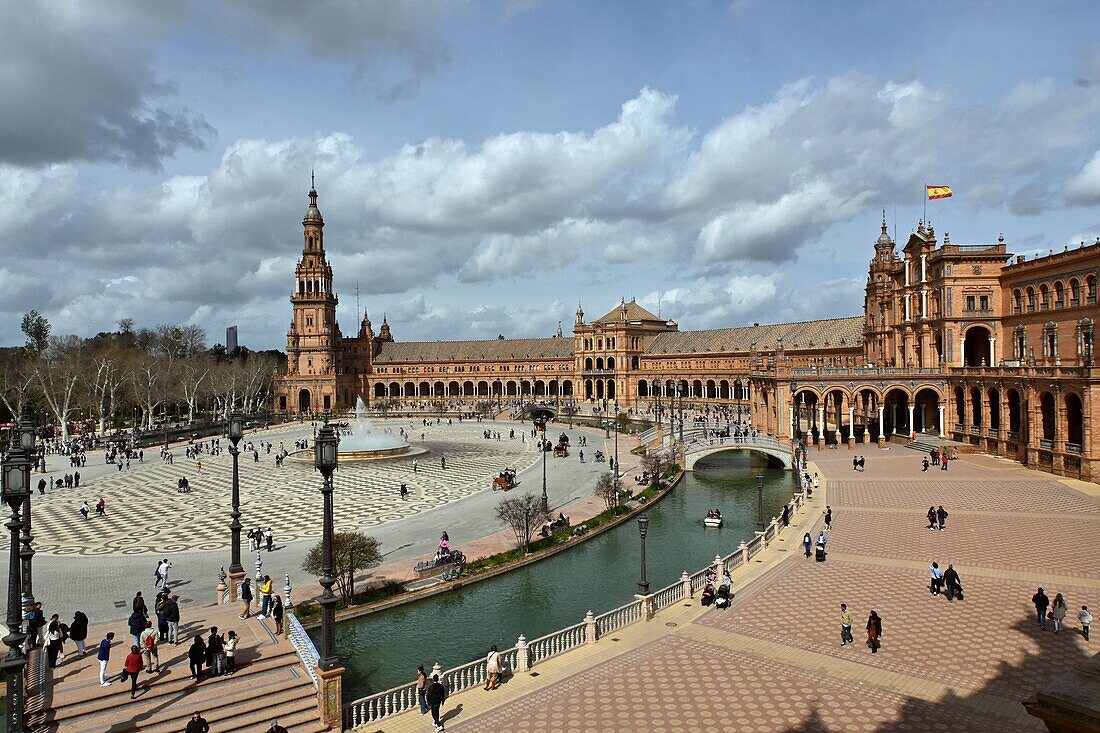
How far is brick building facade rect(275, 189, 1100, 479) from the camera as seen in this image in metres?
48.5

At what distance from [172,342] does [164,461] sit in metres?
62.9

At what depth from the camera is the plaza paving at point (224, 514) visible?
2620 cm

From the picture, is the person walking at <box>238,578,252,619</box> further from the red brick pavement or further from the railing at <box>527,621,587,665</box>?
the railing at <box>527,621,587,665</box>

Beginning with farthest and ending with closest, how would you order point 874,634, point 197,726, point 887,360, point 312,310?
1. point 312,310
2. point 887,360
3. point 874,634
4. point 197,726

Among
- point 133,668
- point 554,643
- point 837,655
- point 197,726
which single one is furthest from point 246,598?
point 837,655

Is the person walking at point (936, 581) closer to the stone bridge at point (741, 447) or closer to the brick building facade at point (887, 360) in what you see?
the brick building facade at point (887, 360)

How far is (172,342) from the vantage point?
114m

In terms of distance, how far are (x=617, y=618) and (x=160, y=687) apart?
37.8ft

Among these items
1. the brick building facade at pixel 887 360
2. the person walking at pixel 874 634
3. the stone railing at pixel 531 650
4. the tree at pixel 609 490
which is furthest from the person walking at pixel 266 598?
the brick building facade at pixel 887 360

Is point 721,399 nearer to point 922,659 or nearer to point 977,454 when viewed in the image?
point 977,454

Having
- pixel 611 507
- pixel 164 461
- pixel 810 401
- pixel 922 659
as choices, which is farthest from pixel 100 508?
pixel 810 401

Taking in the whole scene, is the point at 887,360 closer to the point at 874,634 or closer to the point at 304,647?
the point at 874,634

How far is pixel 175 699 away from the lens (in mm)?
14375

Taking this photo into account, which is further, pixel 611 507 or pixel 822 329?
pixel 822 329
